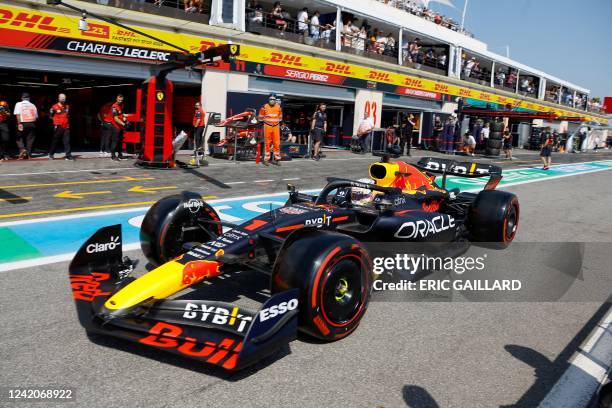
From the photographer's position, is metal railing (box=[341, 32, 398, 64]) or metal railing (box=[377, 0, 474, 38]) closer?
metal railing (box=[341, 32, 398, 64])

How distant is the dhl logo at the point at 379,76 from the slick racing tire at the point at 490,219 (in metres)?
19.9

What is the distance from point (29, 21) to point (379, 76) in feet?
56.4

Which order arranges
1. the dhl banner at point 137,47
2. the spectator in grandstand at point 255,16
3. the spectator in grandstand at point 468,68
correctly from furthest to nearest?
the spectator in grandstand at point 468,68
the spectator in grandstand at point 255,16
the dhl banner at point 137,47

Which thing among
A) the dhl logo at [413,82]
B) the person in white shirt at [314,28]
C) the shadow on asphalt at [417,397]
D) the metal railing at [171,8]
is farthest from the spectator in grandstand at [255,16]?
the shadow on asphalt at [417,397]

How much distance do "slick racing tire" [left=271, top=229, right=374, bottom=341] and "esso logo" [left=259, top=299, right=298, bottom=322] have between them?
119 millimetres

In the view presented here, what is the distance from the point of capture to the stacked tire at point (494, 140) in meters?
25.1

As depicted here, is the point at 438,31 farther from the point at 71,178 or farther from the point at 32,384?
the point at 32,384

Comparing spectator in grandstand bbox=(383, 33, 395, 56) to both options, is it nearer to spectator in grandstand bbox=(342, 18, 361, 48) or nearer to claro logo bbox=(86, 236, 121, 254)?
spectator in grandstand bbox=(342, 18, 361, 48)

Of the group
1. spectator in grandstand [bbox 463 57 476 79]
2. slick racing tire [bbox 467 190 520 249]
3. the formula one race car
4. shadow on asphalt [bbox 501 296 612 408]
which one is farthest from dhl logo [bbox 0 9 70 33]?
spectator in grandstand [bbox 463 57 476 79]

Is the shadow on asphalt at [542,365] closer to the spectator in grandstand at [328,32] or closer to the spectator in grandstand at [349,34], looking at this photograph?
the spectator in grandstand at [328,32]

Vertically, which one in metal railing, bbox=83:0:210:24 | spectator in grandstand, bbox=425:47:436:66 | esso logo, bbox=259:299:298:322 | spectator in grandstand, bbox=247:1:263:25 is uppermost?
spectator in grandstand, bbox=425:47:436:66

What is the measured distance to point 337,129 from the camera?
25.9 meters
